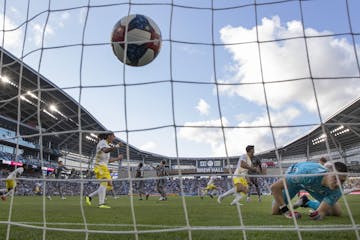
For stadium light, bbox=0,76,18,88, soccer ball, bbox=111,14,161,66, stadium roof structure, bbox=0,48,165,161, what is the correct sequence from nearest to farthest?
soccer ball, bbox=111,14,161,66 → stadium roof structure, bbox=0,48,165,161 → stadium light, bbox=0,76,18,88

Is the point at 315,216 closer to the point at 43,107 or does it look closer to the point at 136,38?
the point at 136,38

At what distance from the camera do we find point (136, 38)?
13.9 ft

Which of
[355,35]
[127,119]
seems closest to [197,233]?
[127,119]

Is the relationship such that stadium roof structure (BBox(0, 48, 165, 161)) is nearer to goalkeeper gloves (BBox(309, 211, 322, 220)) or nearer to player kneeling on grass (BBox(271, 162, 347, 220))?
player kneeling on grass (BBox(271, 162, 347, 220))

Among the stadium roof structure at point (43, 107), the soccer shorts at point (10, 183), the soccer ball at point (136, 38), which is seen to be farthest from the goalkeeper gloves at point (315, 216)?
the stadium roof structure at point (43, 107)

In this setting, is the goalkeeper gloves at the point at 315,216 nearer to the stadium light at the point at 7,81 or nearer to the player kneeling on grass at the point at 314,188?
the player kneeling on grass at the point at 314,188

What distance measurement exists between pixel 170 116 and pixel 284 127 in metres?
1.05

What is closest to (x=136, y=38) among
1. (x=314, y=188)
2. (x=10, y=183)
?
(x=314, y=188)

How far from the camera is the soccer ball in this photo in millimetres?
4207

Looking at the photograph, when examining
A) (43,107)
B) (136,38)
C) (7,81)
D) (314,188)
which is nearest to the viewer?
(136,38)

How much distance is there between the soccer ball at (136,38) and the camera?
4.21m

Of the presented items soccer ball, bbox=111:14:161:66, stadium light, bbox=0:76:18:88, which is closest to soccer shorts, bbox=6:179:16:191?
soccer ball, bbox=111:14:161:66

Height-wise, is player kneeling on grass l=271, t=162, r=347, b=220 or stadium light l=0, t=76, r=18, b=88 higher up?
stadium light l=0, t=76, r=18, b=88

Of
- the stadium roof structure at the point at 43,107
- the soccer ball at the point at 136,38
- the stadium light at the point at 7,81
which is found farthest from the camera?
the stadium light at the point at 7,81
